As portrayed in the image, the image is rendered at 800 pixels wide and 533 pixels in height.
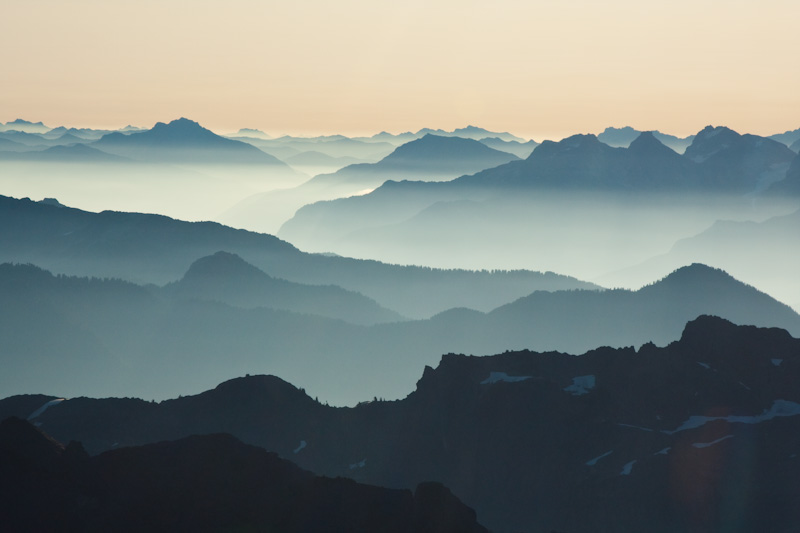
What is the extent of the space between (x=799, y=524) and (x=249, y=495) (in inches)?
3543

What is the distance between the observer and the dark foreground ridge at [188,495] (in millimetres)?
122250

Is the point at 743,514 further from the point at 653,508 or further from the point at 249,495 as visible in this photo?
the point at 249,495

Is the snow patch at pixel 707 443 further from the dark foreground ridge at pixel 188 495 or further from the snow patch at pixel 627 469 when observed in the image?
the dark foreground ridge at pixel 188 495

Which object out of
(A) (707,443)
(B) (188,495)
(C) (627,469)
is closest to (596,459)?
(C) (627,469)

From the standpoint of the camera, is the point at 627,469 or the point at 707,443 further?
the point at 707,443

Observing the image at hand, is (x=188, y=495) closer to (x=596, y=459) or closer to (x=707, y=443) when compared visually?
(x=596, y=459)

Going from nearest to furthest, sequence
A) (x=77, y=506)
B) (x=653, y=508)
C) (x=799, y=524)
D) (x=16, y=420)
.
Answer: (x=77, y=506), (x=16, y=420), (x=799, y=524), (x=653, y=508)

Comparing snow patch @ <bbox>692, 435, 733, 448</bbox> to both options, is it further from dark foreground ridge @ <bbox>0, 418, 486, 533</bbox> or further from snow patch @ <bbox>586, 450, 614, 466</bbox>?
dark foreground ridge @ <bbox>0, 418, 486, 533</bbox>

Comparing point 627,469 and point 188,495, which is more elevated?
point 188,495

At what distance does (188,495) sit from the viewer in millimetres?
127438

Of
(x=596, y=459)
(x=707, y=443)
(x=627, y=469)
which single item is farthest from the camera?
(x=596, y=459)

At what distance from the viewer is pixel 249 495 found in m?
130

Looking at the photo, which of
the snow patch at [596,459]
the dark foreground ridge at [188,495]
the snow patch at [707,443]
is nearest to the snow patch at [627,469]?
the snow patch at [596,459]

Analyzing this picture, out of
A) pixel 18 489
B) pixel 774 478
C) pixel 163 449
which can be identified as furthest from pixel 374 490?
pixel 774 478
